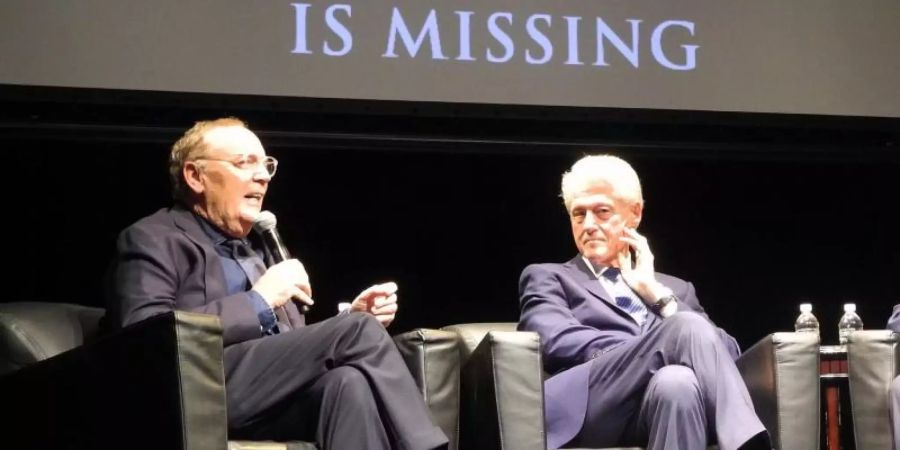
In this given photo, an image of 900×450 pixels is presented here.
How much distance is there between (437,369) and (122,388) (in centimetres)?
83

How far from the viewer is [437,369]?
3.04 m

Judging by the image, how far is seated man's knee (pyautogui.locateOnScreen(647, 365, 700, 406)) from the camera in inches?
109

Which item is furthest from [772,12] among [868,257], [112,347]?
[112,347]

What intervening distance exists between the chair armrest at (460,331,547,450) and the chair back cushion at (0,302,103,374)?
900 mm

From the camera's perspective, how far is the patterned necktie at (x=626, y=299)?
3.38 metres

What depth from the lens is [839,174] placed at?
15.6 ft

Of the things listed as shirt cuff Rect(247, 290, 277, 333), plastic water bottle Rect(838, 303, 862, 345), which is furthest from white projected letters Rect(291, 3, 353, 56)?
plastic water bottle Rect(838, 303, 862, 345)

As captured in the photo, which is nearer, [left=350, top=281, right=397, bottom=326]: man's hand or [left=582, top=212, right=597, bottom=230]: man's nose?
[left=350, top=281, right=397, bottom=326]: man's hand

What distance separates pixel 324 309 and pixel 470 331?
96cm

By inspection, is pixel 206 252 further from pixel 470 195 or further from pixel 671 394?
pixel 470 195

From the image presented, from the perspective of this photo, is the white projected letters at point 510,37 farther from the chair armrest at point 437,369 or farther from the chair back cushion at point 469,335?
the chair armrest at point 437,369

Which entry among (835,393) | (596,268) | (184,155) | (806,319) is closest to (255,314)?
(184,155)

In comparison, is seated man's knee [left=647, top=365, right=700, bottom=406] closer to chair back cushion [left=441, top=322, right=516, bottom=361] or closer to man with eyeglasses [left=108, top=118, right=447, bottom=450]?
man with eyeglasses [left=108, top=118, right=447, bottom=450]

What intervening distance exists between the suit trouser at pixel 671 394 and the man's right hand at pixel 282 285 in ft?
2.26
